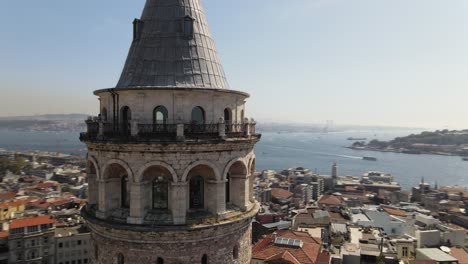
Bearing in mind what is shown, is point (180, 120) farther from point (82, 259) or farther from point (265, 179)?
point (265, 179)

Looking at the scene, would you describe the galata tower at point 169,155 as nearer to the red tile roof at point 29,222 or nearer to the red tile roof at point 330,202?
the red tile roof at point 29,222

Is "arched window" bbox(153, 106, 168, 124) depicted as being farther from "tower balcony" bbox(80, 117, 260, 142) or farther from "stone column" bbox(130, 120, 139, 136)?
"stone column" bbox(130, 120, 139, 136)

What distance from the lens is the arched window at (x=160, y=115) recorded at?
11.5 meters

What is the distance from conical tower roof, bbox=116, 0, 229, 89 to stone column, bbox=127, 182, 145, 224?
10.1 feet

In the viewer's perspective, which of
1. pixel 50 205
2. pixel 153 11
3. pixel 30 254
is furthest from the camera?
pixel 50 205

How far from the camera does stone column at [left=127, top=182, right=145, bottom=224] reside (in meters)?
11.1

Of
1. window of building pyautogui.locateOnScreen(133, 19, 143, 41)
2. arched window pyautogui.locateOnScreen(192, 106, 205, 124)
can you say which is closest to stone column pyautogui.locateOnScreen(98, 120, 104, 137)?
arched window pyautogui.locateOnScreen(192, 106, 205, 124)

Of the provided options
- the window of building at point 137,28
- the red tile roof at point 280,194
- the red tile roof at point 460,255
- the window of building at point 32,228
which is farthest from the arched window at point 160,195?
the red tile roof at point 280,194

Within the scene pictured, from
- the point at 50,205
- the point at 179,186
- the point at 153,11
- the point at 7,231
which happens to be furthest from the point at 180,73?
→ the point at 50,205

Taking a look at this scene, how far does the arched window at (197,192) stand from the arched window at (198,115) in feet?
5.99

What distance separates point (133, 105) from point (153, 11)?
3.51 metres

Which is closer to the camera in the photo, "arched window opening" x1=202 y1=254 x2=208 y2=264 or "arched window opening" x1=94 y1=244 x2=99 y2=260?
"arched window opening" x1=202 y1=254 x2=208 y2=264

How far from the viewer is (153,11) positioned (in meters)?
12.7

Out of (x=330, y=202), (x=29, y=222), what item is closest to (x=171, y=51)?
(x=29, y=222)
